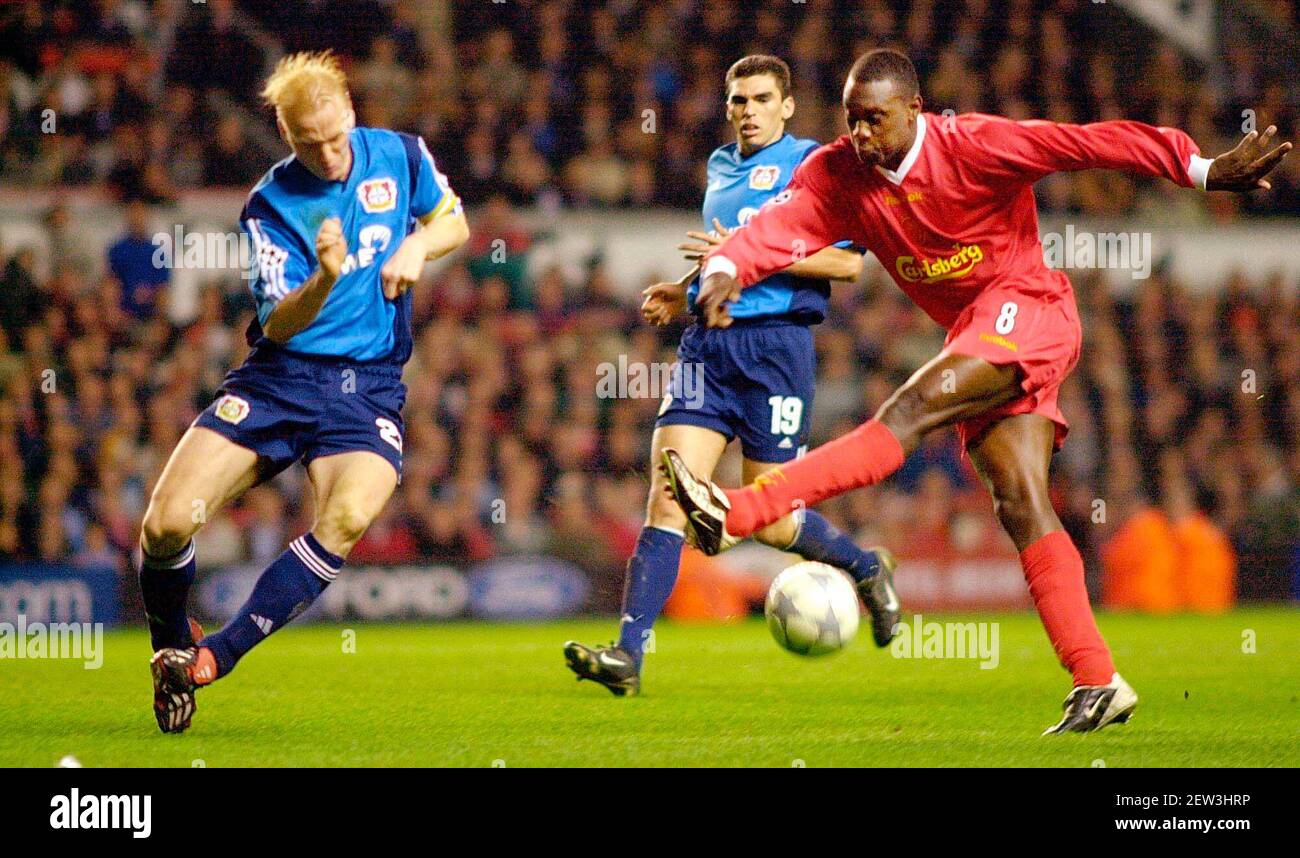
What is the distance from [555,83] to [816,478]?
10.1 meters

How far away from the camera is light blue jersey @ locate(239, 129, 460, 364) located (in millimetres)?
5930

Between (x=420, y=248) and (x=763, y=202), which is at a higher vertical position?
(x=763, y=202)

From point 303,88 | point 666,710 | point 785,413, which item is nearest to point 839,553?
point 785,413

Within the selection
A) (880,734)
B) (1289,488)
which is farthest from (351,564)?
(1289,488)

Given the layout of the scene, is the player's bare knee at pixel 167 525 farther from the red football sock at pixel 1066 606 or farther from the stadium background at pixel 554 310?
the stadium background at pixel 554 310

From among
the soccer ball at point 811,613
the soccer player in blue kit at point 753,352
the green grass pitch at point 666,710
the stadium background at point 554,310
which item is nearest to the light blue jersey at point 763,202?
the soccer player in blue kit at point 753,352

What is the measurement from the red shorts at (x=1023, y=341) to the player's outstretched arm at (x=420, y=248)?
70.2 inches

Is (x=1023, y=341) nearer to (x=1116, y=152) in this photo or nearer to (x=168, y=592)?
(x=1116, y=152)

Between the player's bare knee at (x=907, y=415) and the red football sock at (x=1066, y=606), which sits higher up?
the player's bare knee at (x=907, y=415)

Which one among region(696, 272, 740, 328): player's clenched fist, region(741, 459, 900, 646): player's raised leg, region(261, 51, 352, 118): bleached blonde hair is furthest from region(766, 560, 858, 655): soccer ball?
region(261, 51, 352, 118): bleached blonde hair

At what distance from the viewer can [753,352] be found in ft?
23.1

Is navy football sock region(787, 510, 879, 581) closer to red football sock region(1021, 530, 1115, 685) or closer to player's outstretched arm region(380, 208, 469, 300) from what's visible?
red football sock region(1021, 530, 1115, 685)

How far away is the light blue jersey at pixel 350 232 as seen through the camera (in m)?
5.93
